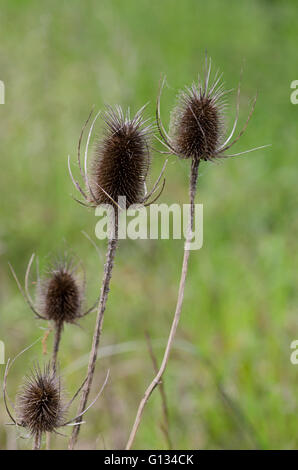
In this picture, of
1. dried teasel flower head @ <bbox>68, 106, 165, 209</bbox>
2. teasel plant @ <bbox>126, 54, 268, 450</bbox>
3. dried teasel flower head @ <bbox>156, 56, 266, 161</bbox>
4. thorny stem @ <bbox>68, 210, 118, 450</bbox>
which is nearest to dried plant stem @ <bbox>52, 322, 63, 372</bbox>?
thorny stem @ <bbox>68, 210, 118, 450</bbox>

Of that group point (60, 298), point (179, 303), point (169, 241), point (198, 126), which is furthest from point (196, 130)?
point (169, 241)

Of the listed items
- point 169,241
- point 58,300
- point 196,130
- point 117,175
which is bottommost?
point 58,300

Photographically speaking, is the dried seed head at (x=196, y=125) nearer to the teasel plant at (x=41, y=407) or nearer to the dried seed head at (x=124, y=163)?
the dried seed head at (x=124, y=163)

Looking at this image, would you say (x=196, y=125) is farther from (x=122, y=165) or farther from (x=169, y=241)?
(x=169, y=241)

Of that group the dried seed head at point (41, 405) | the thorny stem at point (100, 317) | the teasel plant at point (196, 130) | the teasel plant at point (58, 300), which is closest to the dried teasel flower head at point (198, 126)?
the teasel plant at point (196, 130)

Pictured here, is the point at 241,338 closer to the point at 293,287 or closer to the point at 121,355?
the point at 293,287

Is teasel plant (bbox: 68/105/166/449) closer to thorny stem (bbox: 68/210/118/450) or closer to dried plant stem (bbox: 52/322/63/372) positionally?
thorny stem (bbox: 68/210/118/450)
